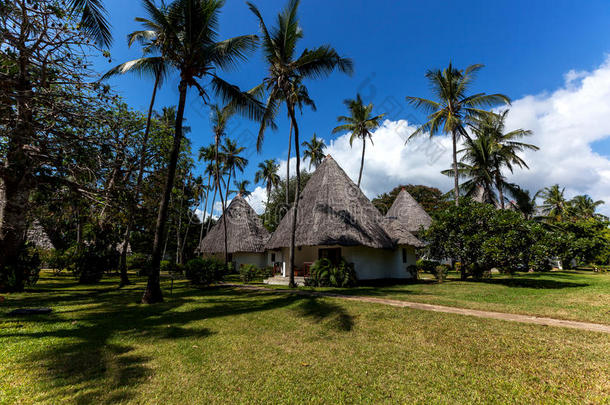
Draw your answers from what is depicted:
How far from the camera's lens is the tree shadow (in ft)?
20.7

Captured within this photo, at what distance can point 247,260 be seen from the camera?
26062 millimetres

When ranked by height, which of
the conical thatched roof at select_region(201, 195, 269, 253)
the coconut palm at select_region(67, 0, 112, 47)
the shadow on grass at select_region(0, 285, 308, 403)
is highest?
the coconut palm at select_region(67, 0, 112, 47)

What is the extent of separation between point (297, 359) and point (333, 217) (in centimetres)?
1167

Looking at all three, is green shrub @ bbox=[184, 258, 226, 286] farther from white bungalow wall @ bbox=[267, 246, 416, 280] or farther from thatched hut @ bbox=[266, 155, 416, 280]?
white bungalow wall @ bbox=[267, 246, 416, 280]

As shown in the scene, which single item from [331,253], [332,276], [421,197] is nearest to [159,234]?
[332,276]

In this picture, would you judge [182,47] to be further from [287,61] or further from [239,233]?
[239,233]

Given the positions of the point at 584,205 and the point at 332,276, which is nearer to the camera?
the point at 332,276

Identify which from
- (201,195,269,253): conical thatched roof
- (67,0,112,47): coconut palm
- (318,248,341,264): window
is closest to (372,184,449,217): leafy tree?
(201,195,269,253): conical thatched roof

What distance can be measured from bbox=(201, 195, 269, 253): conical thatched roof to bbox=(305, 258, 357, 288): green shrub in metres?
11.9

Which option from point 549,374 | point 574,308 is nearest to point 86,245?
point 549,374

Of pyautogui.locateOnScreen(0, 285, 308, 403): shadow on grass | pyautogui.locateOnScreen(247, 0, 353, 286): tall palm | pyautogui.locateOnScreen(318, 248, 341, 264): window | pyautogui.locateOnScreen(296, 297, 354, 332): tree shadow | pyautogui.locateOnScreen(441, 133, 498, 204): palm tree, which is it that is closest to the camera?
pyautogui.locateOnScreen(0, 285, 308, 403): shadow on grass

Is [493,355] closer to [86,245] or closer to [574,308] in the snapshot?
[574,308]

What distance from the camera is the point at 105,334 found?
5.66 meters

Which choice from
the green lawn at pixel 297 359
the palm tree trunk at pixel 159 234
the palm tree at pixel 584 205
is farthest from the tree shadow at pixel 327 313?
the palm tree at pixel 584 205
